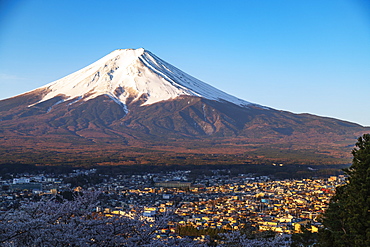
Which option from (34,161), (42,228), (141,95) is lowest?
(34,161)

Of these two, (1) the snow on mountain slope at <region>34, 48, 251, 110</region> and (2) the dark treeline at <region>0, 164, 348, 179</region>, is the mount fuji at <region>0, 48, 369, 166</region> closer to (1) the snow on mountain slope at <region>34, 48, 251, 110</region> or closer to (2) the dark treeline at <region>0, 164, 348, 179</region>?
(1) the snow on mountain slope at <region>34, 48, 251, 110</region>

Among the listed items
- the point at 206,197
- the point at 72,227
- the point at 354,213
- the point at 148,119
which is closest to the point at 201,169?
the point at 206,197

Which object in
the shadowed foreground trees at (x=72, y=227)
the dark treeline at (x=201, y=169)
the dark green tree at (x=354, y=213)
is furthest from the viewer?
the dark treeline at (x=201, y=169)

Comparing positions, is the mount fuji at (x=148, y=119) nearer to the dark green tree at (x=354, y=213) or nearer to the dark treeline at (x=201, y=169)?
the dark treeline at (x=201, y=169)

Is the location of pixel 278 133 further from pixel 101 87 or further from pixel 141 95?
pixel 101 87

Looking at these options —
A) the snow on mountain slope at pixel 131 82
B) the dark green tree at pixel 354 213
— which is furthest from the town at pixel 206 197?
the snow on mountain slope at pixel 131 82

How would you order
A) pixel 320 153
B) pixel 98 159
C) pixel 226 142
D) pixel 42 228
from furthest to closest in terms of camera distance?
pixel 226 142 < pixel 320 153 < pixel 98 159 < pixel 42 228

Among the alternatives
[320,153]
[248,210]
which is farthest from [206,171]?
[320,153]
